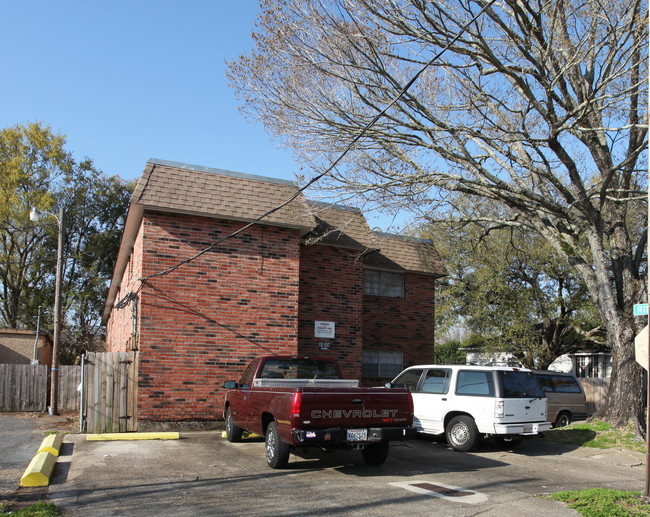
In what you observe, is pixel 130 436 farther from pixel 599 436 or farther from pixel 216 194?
pixel 599 436

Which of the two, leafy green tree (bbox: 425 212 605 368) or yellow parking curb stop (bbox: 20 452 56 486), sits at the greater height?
leafy green tree (bbox: 425 212 605 368)

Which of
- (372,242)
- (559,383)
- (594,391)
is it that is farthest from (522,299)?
(372,242)

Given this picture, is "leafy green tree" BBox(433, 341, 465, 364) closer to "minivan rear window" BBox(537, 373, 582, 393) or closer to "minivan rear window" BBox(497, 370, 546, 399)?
"minivan rear window" BBox(537, 373, 582, 393)

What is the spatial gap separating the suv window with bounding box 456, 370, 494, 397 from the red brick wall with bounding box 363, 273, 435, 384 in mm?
7185

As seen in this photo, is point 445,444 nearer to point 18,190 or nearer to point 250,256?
point 250,256

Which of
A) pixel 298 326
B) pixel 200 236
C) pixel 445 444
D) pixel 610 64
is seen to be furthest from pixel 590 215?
pixel 200 236

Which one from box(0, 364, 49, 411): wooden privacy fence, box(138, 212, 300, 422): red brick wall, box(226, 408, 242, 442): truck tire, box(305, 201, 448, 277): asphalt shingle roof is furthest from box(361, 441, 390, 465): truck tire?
box(0, 364, 49, 411): wooden privacy fence

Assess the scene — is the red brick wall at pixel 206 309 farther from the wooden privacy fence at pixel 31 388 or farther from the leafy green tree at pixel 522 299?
the leafy green tree at pixel 522 299

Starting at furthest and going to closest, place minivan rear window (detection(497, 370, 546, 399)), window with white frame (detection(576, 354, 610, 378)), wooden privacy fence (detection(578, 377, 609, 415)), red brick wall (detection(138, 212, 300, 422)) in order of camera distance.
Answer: window with white frame (detection(576, 354, 610, 378)), wooden privacy fence (detection(578, 377, 609, 415)), red brick wall (detection(138, 212, 300, 422)), minivan rear window (detection(497, 370, 546, 399))

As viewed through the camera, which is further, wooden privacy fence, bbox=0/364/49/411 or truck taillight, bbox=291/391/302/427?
wooden privacy fence, bbox=0/364/49/411

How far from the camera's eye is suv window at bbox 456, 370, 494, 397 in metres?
11.2

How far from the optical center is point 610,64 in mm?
12109

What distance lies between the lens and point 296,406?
26.9 ft

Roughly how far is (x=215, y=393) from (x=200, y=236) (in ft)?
12.0
